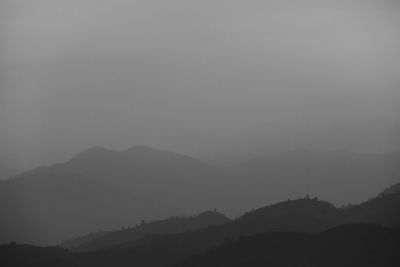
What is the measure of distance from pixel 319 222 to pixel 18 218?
120909 mm

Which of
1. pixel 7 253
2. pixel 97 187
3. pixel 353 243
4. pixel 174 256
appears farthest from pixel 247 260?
pixel 97 187

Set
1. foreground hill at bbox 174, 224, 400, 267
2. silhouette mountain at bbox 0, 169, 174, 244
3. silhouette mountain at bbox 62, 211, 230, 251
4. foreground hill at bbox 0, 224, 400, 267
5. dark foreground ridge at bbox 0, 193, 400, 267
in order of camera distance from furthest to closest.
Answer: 1. silhouette mountain at bbox 0, 169, 174, 244
2. silhouette mountain at bbox 62, 211, 230, 251
3. dark foreground ridge at bbox 0, 193, 400, 267
4. foreground hill at bbox 0, 224, 400, 267
5. foreground hill at bbox 174, 224, 400, 267

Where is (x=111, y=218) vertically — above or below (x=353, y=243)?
above

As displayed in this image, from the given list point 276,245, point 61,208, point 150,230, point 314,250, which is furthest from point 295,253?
point 61,208

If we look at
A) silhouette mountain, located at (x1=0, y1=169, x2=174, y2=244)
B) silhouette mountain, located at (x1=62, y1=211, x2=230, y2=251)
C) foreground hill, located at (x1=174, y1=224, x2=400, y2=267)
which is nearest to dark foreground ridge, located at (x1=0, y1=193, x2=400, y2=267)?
foreground hill, located at (x1=174, y1=224, x2=400, y2=267)

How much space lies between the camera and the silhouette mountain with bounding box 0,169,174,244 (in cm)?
15300

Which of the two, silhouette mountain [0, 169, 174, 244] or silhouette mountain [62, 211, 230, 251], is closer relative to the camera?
silhouette mountain [62, 211, 230, 251]

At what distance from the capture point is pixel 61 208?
563 ft

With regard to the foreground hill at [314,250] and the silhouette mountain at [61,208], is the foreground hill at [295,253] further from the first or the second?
the silhouette mountain at [61,208]

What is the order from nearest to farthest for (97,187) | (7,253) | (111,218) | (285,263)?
(285,263), (7,253), (111,218), (97,187)

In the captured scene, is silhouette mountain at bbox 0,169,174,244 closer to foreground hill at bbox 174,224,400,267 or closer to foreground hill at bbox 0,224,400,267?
foreground hill at bbox 0,224,400,267

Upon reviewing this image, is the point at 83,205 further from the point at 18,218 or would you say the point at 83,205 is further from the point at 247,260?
the point at 247,260

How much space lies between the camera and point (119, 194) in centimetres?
19225

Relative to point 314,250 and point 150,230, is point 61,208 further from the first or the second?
point 314,250
